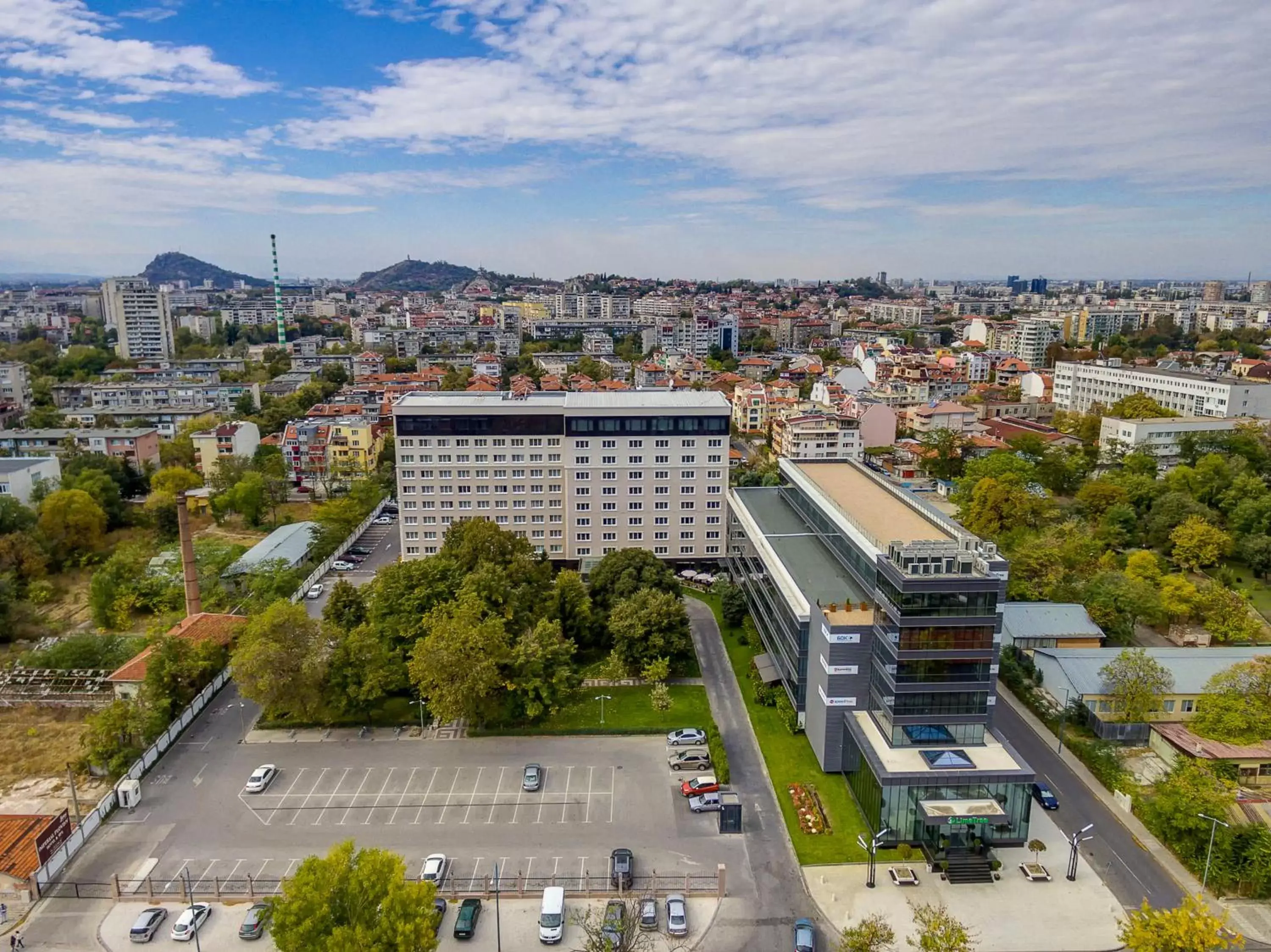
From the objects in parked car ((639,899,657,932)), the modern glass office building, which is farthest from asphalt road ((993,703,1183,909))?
parked car ((639,899,657,932))

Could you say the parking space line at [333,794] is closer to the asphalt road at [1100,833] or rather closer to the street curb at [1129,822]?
the asphalt road at [1100,833]

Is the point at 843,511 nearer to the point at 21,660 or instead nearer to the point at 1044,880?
the point at 1044,880

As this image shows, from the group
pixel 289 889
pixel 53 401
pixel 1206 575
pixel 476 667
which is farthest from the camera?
pixel 53 401

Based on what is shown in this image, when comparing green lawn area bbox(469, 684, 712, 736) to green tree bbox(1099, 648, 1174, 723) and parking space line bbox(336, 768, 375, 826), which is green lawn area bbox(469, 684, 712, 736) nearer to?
parking space line bbox(336, 768, 375, 826)

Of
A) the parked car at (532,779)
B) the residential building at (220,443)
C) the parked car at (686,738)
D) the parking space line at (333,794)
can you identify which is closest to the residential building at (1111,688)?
the parked car at (686,738)

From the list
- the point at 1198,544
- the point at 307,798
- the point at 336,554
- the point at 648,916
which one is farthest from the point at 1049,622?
the point at 336,554

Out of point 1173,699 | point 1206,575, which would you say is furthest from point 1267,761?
point 1206,575
